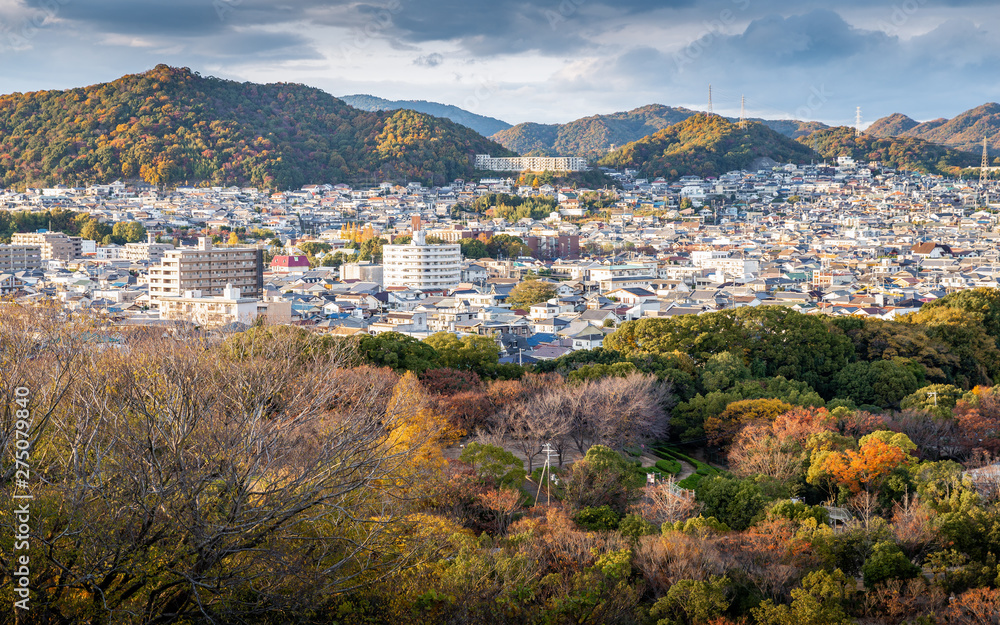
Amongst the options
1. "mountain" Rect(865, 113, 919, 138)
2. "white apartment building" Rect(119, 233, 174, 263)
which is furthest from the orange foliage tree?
"mountain" Rect(865, 113, 919, 138)

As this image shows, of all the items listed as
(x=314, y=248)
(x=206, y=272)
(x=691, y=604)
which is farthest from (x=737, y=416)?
(x=314, y=248)

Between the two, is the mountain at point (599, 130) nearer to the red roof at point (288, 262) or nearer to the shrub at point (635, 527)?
the red roof at point (288, 262)

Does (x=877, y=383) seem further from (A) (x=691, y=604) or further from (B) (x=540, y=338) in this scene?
(A) (x=691, y=604)

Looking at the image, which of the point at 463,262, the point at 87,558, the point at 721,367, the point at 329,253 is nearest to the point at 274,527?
the point at 87,558

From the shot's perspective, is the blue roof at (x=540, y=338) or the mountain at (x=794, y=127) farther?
the mountain at (x=794, y=127)

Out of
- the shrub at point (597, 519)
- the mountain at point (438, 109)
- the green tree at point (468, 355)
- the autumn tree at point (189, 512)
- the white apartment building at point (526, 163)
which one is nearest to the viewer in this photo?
the autumn tree at point (189, 512)

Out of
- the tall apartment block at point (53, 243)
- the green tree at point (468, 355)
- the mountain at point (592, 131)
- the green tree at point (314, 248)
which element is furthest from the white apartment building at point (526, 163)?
the green tree at point (468, 355)

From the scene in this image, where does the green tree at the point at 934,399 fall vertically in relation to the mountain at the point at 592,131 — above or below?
below
